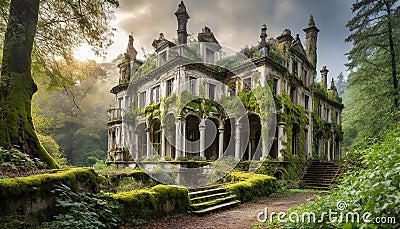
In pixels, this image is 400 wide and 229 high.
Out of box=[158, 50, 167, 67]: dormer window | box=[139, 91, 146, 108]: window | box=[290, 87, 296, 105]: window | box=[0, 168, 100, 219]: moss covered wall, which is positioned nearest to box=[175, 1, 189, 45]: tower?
box=[158, 50, 167, 67]: dormer window

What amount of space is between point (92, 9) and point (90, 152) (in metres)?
31.4

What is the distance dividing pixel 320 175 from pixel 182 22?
15220 millimetres

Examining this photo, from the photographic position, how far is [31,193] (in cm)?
472

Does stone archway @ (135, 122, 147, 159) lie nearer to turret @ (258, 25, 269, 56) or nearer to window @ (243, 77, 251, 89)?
window @ (243, 77, 251, 89)

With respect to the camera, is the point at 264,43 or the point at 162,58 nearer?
the point at 264,43

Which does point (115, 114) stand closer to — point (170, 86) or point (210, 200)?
point (170, 86)

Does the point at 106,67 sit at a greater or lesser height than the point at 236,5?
greater

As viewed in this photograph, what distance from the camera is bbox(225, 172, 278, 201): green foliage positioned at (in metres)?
10.7

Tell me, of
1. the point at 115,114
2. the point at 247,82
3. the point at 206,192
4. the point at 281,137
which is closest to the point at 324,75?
the point at 247,82

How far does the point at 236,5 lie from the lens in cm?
1367

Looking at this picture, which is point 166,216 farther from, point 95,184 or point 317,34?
point 317,34

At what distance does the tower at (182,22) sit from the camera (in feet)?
66.2

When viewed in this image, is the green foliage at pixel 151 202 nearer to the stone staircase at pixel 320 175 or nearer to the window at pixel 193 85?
the stone staircase at pixel 320 175

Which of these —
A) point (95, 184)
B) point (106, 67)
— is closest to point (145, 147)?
point (95, 184)
